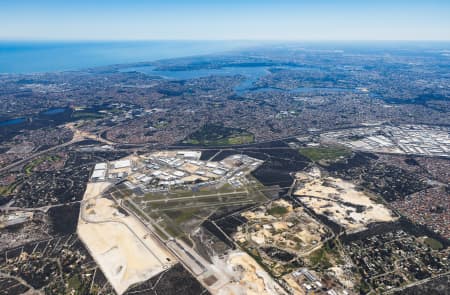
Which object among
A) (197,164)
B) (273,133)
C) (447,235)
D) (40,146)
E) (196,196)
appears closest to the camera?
(447,235)

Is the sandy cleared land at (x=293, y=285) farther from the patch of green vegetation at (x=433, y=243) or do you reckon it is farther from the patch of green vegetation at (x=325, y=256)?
the patch of green vegetation at (x=433, y=243)

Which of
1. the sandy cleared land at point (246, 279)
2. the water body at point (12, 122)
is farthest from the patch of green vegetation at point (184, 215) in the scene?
the water body at point (12, 122)

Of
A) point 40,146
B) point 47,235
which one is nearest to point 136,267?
point 47,235

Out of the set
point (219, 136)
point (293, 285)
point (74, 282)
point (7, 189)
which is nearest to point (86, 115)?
point (219, 136)

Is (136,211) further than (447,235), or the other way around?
(136,211)

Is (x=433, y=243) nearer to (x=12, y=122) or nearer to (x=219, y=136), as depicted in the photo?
(x=219, y=136)

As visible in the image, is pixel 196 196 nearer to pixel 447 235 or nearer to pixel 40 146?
pixel 447 235

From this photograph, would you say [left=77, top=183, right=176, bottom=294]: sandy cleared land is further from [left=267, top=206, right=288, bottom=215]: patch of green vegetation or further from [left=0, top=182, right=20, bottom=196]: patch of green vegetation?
[left=267, top=206, right=288, bottom=215]: patch of green vegetation
